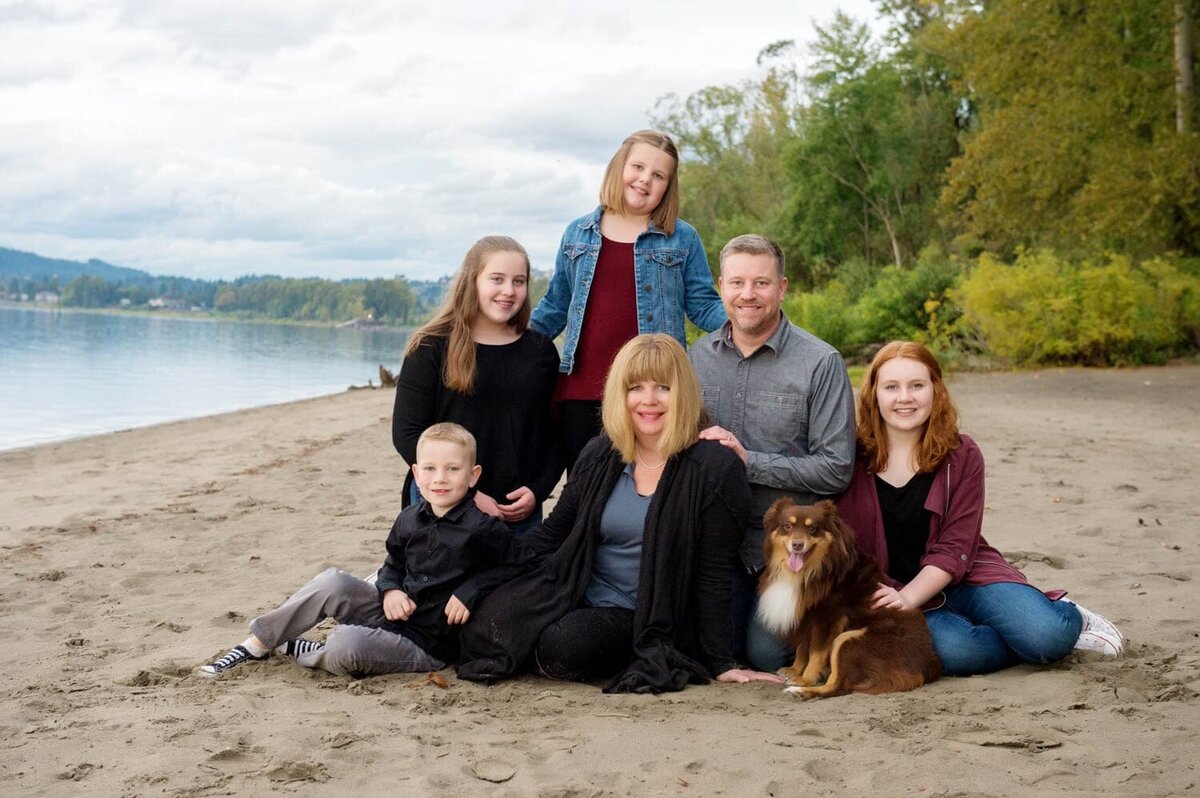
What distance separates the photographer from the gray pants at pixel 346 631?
4.82 m

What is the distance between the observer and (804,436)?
197 inches

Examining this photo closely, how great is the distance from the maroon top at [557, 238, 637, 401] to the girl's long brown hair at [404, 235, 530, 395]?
1.17 ft

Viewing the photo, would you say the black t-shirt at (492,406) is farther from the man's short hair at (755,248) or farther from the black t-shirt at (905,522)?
the black t-shirt at (905,522)

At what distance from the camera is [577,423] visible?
5672mm

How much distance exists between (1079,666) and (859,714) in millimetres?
1162

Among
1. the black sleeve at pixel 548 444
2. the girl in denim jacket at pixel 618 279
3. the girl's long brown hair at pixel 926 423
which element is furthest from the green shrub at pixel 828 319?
the girl's long brown hair at pixel 926 423

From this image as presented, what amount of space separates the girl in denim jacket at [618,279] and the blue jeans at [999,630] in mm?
1499

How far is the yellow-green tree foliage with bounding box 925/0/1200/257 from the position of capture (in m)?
19.5

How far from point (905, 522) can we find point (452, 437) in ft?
6.52

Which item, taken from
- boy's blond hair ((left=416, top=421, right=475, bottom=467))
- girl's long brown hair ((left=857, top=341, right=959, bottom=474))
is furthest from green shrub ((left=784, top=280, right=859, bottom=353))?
boy's blond hair ((left=416, top=421, right=475, bottom=467))

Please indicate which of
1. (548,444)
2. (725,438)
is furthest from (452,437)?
(725,438)

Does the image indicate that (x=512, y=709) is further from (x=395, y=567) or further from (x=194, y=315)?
(x=194, y=315)

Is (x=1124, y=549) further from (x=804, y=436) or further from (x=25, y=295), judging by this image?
(x=25, y=295)

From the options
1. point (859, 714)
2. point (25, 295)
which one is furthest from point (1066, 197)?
point (25, 295)
